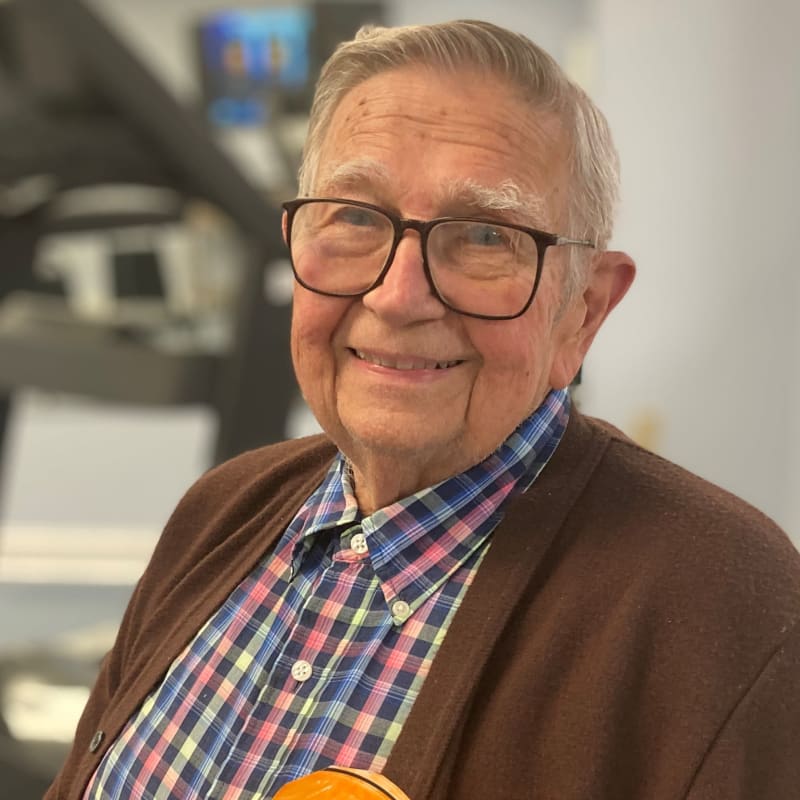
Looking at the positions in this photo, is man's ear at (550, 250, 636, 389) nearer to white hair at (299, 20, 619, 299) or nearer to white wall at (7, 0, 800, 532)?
white hair at (299, 20, 619, 299)

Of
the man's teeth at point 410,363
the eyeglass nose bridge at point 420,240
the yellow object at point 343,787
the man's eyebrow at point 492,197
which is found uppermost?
the man's eyebrow at point 492,197

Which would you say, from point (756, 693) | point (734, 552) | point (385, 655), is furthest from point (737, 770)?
point (385, 655)

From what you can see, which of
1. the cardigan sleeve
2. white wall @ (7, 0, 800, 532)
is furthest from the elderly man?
white wall @ (7, 0, 800, 532)

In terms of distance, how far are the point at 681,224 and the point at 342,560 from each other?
4.75ft

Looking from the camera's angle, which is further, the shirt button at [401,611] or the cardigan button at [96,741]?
the cardigan button at [96,741]

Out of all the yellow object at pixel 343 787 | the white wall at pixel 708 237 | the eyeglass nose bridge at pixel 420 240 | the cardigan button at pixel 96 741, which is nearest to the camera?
the yellow object at pixel 343 787

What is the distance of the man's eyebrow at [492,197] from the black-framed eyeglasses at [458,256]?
1cm

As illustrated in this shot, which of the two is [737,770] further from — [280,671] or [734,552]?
[280,671]

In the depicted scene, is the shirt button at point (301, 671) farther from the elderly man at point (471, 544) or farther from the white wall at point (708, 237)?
the white wall at point (708, 237)

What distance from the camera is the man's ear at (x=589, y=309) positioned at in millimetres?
855

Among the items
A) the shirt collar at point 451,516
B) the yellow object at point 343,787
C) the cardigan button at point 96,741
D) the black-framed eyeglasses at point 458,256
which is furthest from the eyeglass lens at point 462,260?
the cardigan button at point 96,741

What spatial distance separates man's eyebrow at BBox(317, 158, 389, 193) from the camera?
2.60ft

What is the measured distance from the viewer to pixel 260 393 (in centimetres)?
182

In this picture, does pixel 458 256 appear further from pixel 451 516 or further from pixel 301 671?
pixel 301 671
